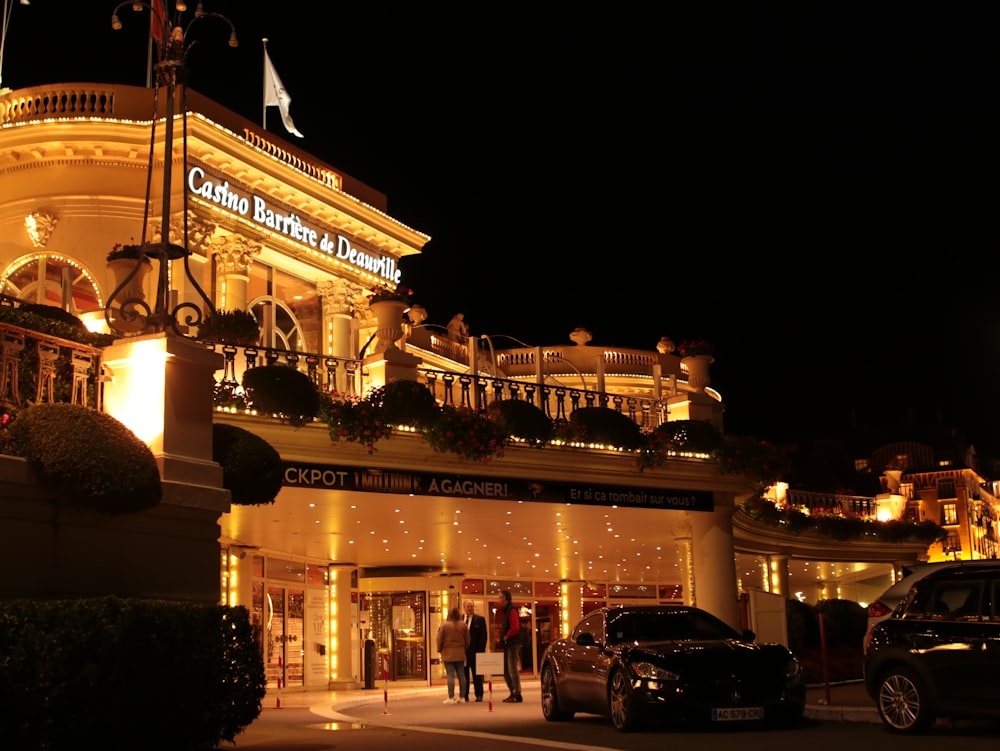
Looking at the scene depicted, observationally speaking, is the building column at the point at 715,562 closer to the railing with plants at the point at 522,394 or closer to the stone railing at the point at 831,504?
the railing with plants at the point at 522,394

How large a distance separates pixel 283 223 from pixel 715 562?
10439mm

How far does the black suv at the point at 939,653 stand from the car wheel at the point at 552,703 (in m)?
3.98

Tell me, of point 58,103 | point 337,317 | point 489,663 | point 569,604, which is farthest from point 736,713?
point 569,604

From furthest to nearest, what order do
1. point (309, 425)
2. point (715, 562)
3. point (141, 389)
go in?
point (715, 562) < point (309, 425) < point (141, 389)

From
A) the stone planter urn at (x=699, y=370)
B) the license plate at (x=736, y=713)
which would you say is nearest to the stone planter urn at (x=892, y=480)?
the stone planter urn at (x=699, y=370)

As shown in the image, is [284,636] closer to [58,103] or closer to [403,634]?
[403,634]

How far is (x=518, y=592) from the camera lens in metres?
33.9

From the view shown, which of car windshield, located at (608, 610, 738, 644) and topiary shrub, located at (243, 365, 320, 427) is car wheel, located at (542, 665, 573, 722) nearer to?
car windshield, located at (608, 610, 738, 644)

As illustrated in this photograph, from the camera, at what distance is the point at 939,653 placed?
11133 mm

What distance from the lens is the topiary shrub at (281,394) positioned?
16484 mm

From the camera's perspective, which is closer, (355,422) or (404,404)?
(355,422)

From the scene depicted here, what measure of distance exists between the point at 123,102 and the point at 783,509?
18501 millimetres

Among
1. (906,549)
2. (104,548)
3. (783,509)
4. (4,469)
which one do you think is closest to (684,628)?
(104,548)

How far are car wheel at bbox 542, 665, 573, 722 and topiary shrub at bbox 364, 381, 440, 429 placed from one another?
4394 millimetres
